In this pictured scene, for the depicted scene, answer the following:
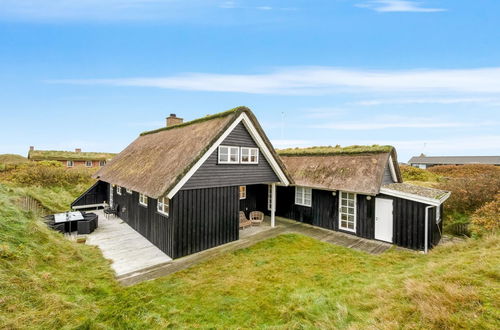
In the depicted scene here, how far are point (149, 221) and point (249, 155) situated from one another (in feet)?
18.3

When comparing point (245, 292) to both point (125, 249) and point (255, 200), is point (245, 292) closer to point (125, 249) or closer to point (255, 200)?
point (125, 249)

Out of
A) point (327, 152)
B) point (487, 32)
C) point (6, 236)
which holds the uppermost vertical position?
point (487, 32)

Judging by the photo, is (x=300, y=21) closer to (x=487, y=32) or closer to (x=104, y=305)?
(x=487, y=32)

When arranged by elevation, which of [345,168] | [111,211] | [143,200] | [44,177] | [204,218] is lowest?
[111,211]

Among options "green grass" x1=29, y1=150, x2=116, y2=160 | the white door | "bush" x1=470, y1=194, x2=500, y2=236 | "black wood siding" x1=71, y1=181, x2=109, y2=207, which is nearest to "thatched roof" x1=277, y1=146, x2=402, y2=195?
the white door

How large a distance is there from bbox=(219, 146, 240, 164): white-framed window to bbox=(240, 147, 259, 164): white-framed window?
1.03 ft

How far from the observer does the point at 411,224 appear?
966 cm

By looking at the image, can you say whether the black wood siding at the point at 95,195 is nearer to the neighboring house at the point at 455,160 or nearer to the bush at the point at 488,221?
the bush at the point at 488,221

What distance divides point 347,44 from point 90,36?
17688mm

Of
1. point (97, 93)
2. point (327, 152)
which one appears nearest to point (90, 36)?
point (97, 93)

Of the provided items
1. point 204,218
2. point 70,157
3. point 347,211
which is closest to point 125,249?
point 204,218

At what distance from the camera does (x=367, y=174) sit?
35.9ft

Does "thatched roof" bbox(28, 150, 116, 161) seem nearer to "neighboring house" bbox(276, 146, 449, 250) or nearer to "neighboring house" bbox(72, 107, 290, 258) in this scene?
"neighboring house" bbox(72, 107, 290, 258)

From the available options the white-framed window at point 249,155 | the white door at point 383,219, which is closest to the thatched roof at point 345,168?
the white door at point 383,219
